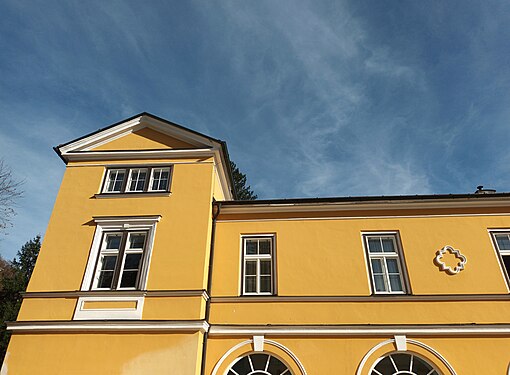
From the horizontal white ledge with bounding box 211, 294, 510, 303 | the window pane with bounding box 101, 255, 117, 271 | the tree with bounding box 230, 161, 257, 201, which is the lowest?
the horizontal white ledge with bounding box 211, 294, 510, 303

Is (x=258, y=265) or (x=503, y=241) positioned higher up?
(x=503, y=241)

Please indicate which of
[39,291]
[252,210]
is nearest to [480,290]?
[252,210]

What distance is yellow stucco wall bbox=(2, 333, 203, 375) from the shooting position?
830 centimetres

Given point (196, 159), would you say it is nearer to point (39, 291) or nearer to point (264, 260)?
point (264, 260)

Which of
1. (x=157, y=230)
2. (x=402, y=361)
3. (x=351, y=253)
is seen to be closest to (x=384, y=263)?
(x=351, y=253)

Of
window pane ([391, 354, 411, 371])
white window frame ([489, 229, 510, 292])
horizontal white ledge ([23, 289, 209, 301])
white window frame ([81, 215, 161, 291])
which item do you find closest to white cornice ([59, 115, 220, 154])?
white window frame ([81, 215, 161, 291])

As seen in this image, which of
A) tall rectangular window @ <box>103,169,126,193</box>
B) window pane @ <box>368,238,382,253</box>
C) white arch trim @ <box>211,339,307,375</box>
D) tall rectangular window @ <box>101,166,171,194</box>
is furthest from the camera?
tall rectangular window @ <box>103,169,126,193</box>

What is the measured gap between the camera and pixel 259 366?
8.88 meters

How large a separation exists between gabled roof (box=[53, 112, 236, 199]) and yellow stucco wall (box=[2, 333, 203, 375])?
5451 millimetres

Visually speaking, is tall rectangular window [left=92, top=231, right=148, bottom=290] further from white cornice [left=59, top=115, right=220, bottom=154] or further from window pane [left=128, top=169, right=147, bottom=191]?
white cornice [left=59, top=115, right=220, bottom=154]

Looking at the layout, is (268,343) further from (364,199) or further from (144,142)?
(144,142)

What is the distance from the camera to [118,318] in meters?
8.84

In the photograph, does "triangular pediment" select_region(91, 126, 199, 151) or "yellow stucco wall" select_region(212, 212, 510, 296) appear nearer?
"yellow stucco wall" select_region(212, 212, 510, 296)

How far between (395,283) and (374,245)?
1.19 meters
